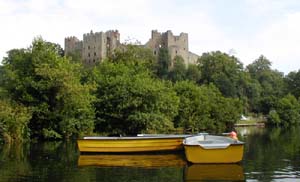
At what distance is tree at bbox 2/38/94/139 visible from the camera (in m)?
40.1

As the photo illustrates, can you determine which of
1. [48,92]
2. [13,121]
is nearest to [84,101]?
[48,92]

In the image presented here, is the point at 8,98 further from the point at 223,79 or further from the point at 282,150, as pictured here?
the point at 223,79

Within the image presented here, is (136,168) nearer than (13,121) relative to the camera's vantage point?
Yes

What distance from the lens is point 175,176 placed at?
19.1 meters

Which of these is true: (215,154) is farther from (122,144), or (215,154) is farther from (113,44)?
(113,44)

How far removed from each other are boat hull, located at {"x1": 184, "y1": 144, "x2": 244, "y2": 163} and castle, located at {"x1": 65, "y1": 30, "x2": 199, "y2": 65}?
98.7m

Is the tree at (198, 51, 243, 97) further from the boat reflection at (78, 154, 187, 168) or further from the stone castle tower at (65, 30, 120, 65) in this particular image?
the boat reflection at (78, 154, 187, 168)

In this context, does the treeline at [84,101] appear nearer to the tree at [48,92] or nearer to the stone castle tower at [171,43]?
the tree at [48,92]

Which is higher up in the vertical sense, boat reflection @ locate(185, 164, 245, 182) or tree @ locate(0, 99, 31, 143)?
tree @ locate(0, 99, 31, 143)

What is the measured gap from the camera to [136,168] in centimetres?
2150

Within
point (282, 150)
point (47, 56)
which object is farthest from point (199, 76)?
point (282, 150)

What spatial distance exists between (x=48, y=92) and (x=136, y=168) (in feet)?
69.7

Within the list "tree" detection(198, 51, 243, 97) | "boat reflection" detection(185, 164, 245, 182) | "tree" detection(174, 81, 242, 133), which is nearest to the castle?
"tree" detection(198, 51, 243, 97)

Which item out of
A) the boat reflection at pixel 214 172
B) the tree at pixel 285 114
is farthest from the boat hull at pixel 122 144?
the tree at pixel 285 114
